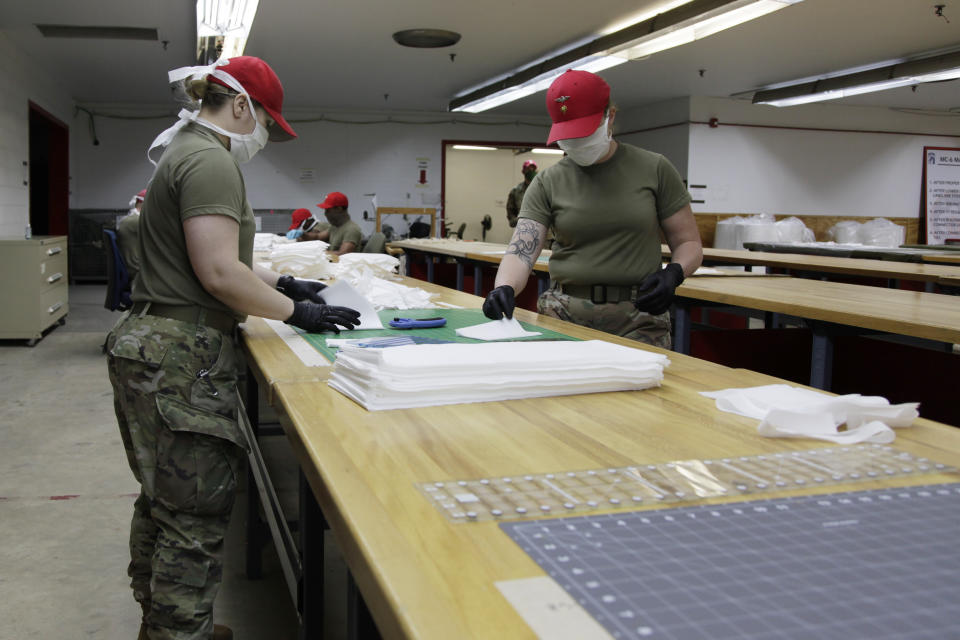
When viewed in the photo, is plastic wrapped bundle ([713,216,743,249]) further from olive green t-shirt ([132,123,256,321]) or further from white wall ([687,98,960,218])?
olive green t-shirt ([132,123,256,321])

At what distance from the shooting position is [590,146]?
229 centimetres

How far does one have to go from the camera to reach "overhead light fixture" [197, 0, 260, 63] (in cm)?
539

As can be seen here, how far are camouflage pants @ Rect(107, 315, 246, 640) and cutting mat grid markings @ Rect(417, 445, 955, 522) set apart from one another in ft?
3.05

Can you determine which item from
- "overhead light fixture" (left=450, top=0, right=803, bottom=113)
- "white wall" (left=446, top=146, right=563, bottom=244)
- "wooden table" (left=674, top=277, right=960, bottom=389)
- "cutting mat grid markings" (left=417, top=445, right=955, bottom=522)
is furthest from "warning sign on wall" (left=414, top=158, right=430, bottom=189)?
"cutting mat grid markings" (left=417, top=445, right=955, bottom=522)

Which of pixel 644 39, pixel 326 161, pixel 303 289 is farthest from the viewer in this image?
pixel 326 161

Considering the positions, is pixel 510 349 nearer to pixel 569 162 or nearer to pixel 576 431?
pixel 576 431

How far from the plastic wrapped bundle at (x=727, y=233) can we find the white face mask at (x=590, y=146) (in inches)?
328

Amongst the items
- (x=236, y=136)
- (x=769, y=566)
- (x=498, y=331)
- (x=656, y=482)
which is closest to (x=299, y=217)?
(x=236, y=136)

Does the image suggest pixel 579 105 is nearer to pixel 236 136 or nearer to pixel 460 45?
pixel 236 136

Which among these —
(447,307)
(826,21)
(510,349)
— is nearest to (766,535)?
(510,349)

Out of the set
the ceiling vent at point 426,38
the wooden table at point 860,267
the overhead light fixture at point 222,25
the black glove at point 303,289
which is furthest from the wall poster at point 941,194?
the black glove at point 303,289

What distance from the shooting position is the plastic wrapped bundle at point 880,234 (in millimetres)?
10141

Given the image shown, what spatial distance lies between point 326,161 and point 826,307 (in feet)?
34.8

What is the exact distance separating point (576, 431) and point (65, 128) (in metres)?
11.5
